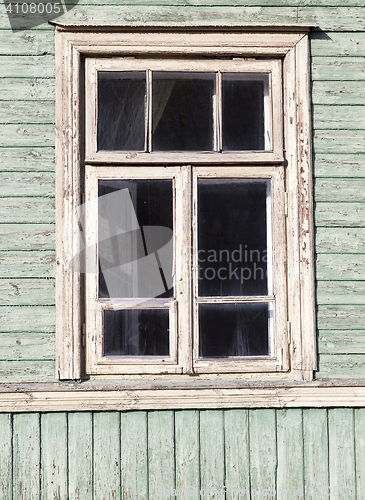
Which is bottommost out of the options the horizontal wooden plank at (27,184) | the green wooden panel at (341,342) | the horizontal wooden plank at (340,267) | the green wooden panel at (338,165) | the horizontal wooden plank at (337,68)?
the green wooden panel at (341,342)

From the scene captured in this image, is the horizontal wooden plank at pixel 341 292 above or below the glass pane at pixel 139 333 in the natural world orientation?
above

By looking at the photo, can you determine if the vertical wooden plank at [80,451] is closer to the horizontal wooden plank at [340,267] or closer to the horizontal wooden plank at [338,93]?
the horizontal wooden plank at [340,267]

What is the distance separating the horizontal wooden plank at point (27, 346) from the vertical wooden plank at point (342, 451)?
1.48m

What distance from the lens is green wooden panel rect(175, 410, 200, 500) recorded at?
252cm

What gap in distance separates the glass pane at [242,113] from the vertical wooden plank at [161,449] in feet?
4.77

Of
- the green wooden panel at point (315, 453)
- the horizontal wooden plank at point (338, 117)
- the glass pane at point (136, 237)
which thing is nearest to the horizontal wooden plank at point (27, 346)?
the glass pane at point (136, 237)

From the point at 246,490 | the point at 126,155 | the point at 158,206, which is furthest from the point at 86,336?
the point at 246,490

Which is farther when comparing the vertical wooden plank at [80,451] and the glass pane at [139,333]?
the glass pane at [139,333]

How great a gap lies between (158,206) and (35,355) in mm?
997

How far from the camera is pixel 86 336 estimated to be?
259cm

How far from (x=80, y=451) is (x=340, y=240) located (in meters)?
1.72

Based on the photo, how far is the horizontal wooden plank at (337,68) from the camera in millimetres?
2646

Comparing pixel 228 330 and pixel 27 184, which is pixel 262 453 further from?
pixel 27 184

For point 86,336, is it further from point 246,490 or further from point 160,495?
point 246,490
